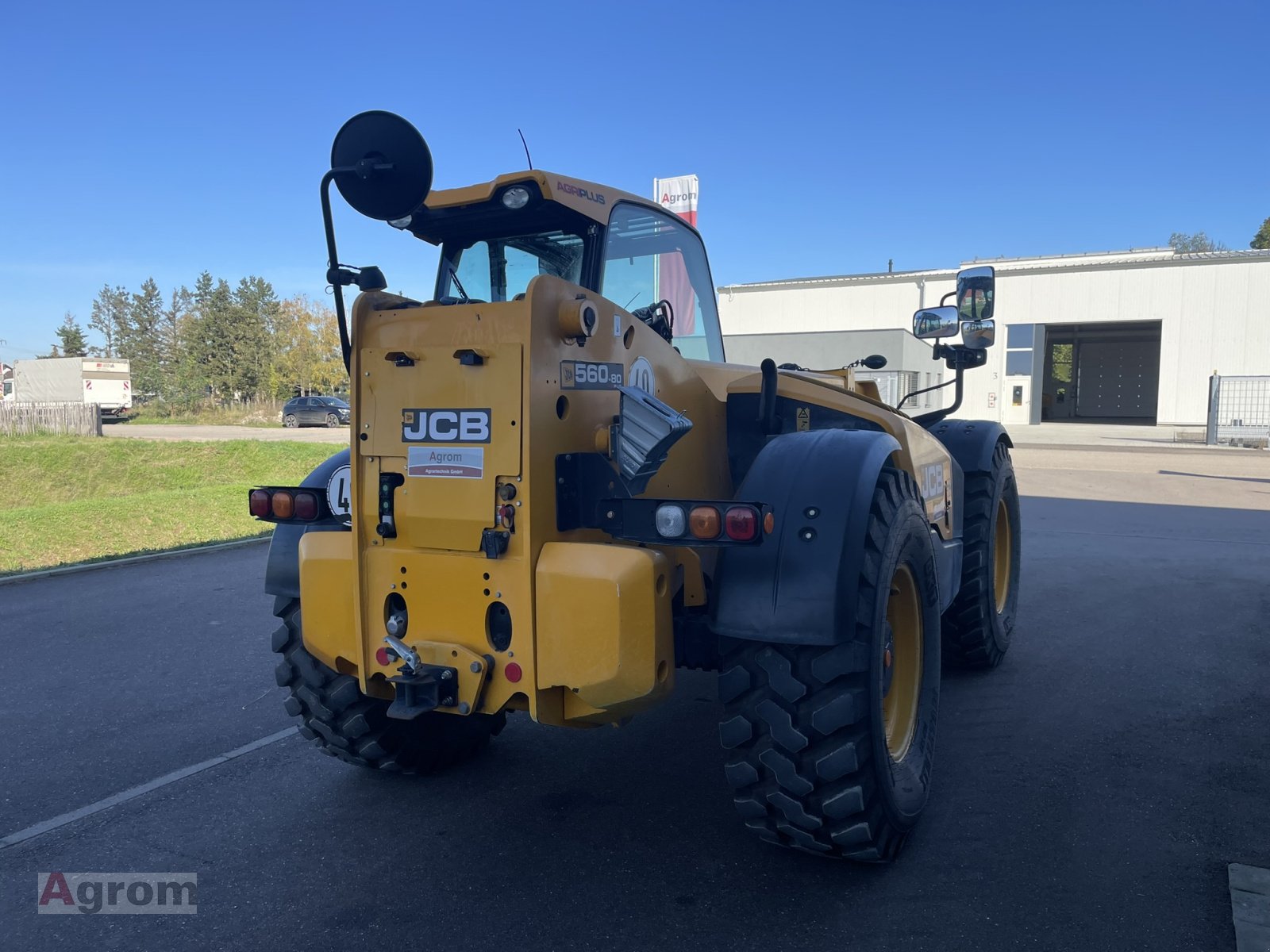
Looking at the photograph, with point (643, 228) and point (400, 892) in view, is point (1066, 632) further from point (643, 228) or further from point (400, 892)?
point (400, 892)

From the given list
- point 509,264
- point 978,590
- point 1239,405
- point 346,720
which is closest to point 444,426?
point 509,264

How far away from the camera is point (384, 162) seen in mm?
3098

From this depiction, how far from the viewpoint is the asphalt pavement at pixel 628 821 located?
9.53ft

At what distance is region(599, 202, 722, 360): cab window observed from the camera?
3879 mm

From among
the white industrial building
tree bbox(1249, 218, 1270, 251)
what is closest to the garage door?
the white industrial building

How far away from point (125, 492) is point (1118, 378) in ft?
145

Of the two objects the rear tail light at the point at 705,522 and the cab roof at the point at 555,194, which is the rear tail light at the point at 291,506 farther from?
the rear tail light at the point at 705,522

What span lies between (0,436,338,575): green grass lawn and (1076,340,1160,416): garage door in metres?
39.4

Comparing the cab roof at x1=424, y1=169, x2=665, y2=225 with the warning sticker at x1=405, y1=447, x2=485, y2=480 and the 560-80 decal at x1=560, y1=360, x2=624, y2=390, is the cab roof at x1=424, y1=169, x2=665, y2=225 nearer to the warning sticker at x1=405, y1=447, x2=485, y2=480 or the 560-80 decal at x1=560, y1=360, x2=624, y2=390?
the 560-80 decal at x1=560, y1=360, x2=624, y2=390

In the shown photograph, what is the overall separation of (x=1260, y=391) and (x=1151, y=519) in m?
24.3

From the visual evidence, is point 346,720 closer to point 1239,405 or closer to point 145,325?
point 1239,405

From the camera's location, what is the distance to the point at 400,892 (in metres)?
3.11

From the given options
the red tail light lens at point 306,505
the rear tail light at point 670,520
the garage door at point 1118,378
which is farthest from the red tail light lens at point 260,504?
the garage door at point 1118,378

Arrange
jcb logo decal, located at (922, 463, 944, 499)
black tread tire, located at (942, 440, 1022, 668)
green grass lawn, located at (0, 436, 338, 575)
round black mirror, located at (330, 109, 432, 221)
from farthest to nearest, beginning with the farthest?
1. green grass lawn, located at (0, 436, 338, 575)
2. black tread tire, located at (942, 440, 1022, 668)
3. jcb logo decal, located at (922, 463, 944, 499)
4. round black mirror, located at (330, 109, 432, 221)
